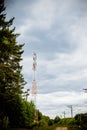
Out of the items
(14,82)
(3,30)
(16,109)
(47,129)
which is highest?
(3,30)

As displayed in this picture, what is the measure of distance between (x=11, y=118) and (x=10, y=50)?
49.2 feet

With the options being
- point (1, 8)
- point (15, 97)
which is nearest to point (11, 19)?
point (1, 8)

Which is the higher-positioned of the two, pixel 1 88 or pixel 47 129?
pixel 1 88

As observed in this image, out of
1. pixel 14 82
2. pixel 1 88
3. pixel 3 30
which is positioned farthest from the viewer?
pixel 14 82

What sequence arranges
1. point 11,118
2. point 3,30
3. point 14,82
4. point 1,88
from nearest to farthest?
point 3,30 → point 1,88 → point 14,82 → point 11,118

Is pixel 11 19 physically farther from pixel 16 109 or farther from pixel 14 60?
pixel 16 109

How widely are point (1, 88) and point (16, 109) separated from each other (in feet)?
36.6

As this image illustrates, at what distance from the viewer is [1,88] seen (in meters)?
46.7

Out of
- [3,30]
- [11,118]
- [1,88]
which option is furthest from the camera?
[11,118]

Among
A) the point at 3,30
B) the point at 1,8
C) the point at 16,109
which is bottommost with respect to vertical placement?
the point at 16,109

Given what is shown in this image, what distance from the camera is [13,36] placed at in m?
50.8

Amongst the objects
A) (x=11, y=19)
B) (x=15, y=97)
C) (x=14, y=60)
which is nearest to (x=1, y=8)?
(x=11, y=19)

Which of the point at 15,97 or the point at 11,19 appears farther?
the point at 15,97

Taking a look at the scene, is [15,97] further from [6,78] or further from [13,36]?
[13,36]
